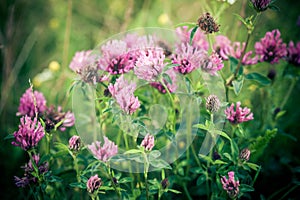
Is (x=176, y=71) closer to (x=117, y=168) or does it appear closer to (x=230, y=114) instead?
(x=230, y=114)

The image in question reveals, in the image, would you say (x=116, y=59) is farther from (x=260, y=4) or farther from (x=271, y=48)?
(x=271, y=48)

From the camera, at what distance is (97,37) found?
Answer: 2.93m

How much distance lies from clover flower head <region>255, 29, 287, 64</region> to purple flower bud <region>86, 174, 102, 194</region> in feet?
2.89

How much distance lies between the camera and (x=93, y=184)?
1245 millimetres

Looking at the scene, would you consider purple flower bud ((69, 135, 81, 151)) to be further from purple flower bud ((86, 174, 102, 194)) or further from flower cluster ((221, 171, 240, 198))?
flower cluster ((221, 171, 240, 198))

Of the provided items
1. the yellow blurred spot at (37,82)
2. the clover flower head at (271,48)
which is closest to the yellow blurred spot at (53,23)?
the yellow blurred spot at (37,82)

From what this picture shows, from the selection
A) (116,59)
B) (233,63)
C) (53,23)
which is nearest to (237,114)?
(233,63)

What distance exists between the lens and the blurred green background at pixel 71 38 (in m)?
2.03

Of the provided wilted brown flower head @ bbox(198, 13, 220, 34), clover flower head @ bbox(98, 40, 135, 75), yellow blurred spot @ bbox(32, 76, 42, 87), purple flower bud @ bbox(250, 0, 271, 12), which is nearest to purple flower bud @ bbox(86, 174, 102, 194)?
clover flower head @ bbox(98, 40, 135, 75)

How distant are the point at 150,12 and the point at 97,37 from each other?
526 millimetres

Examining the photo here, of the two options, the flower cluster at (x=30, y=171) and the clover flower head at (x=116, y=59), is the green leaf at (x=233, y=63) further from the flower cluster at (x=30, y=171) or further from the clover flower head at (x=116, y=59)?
the flower cluster at (x=30, y=171)

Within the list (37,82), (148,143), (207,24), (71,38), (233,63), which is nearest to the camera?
(148,143)

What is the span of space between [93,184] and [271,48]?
3.09 feet

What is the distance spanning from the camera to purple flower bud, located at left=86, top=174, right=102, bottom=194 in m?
1.24
